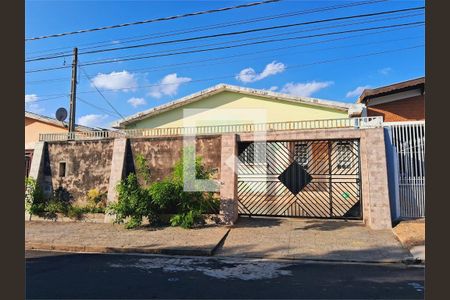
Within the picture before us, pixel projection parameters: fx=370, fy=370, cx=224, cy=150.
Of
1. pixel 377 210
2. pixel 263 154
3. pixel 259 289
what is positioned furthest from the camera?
pixel 263 154

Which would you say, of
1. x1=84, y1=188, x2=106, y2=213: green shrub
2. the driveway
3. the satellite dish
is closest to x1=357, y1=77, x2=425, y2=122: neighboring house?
the driveway

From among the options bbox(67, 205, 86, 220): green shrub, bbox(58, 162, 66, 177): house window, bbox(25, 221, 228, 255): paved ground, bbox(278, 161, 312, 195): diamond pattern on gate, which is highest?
bbox(58, 162, 66, 177): house window

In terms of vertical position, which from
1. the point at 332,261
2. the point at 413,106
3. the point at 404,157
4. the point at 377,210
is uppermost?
the point at 413,106

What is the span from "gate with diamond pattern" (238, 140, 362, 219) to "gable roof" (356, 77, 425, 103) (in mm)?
3995

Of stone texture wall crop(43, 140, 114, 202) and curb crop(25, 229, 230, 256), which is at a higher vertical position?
stone texture wall crop(43, 140, 114, 202)

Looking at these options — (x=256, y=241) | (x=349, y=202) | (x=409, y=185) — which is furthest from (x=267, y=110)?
(x=256, y=241)

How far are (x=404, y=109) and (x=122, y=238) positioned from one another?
1223cm

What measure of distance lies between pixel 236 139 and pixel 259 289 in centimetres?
Answer: 641

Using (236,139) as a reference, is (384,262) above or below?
below

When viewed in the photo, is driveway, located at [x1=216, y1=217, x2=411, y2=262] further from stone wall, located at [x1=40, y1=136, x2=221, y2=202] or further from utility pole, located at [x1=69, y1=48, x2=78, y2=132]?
utility pole, located at [x1=69, y1=48, x2=78, y2=132]

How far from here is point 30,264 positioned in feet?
23.0

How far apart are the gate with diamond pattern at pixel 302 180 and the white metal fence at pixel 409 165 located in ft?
3.53

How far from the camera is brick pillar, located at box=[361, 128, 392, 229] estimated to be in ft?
31.3

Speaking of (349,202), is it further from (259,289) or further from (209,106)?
(209,106)
